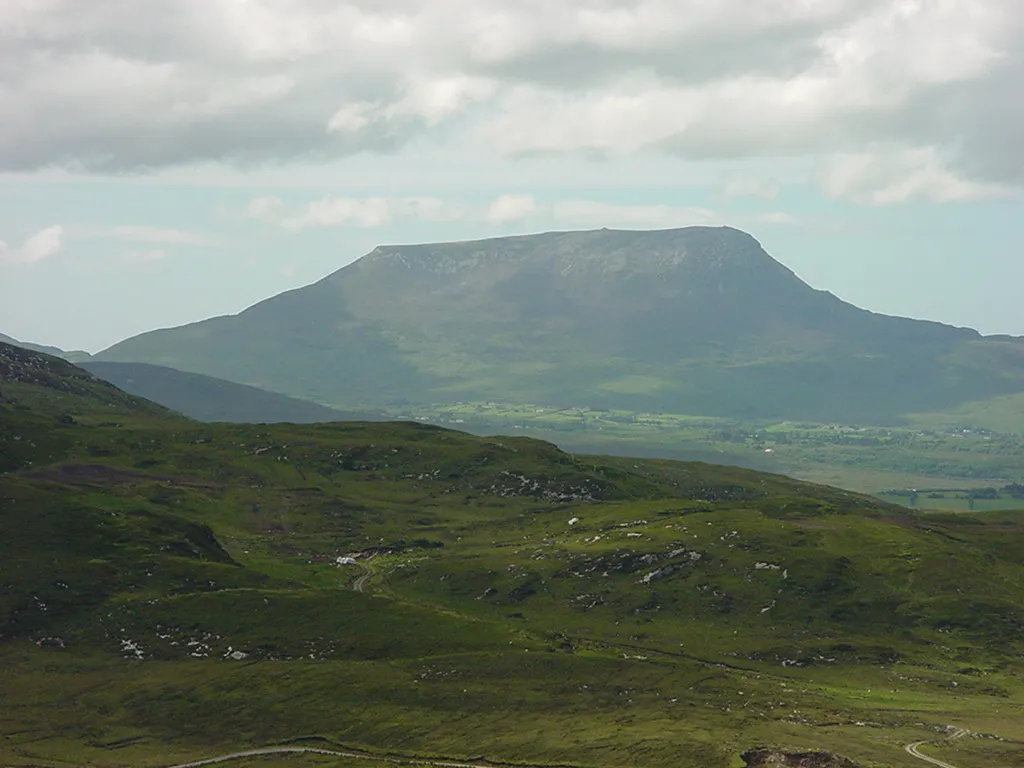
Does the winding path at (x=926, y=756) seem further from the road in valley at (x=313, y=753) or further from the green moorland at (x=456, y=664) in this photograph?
the road in valley at (x=313, y=753)

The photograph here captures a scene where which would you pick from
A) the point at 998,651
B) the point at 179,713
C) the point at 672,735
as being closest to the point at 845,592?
the point at 998,651

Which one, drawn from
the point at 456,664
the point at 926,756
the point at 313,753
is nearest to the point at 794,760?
the point at 926,756

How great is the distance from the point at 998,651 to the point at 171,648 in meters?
122

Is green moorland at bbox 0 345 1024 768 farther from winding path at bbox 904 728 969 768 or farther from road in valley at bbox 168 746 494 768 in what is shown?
road in valley at bbox 168 746 494 768

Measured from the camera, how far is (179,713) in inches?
5157

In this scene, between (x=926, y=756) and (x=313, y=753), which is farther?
(x=313, y=753)

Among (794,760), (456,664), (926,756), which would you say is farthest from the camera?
(456,664)

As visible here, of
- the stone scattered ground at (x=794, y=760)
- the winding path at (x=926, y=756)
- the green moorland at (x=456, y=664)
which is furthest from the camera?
the green moorland at (x=456, y=664)

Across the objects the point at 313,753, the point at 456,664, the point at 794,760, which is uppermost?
the point at 794,760

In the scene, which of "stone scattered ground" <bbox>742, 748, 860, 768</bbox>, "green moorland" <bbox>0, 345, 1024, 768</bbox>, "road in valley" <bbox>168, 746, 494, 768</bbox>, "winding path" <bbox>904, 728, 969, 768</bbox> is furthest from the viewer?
"green moorland" <bbox>0, 345, 1024, 768</bbox>

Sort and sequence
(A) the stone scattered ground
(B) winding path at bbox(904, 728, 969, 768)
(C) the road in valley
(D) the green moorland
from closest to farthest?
(A) the stone scattered ground
(B) winding path at bbox(904, 728, 969, 768)
(C) the road in valley
(D) the green moorland

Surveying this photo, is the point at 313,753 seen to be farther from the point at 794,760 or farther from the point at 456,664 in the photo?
the point at 794,760

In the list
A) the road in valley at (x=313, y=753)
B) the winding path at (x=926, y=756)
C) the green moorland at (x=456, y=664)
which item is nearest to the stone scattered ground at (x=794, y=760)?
the green moorland at (x=456, y=664)

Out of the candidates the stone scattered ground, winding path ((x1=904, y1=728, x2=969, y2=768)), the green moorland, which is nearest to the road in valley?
the green moorland
